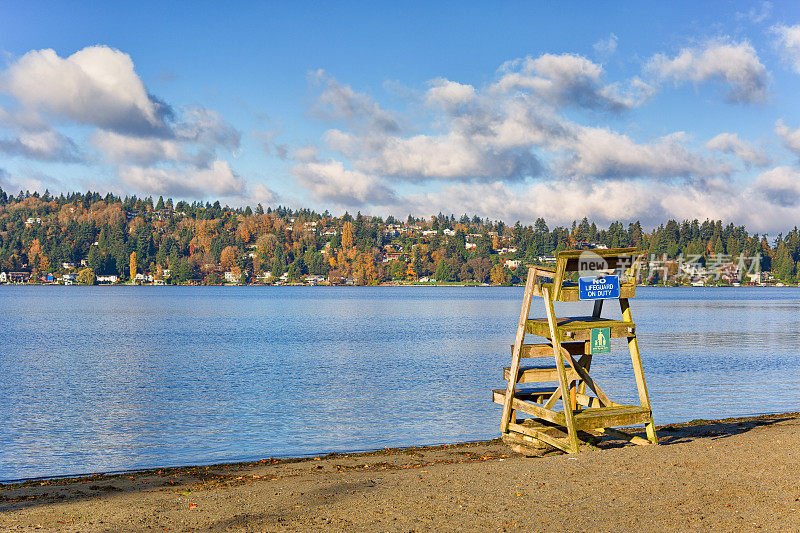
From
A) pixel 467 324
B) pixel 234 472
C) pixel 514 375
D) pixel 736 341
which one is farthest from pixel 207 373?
pixel 467 324

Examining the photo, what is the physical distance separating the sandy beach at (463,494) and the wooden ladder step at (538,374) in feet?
5.30

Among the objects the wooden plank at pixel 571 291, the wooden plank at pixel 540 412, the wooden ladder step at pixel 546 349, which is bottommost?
the wooden plank at pixel 540 412

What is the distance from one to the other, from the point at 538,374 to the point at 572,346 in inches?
41.8

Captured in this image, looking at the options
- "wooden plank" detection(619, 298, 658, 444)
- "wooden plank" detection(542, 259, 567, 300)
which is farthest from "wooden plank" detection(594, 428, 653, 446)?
"wooden plank" detection(542, 259, 567, 300)

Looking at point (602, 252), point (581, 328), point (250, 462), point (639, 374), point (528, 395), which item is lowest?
point (250, 462)

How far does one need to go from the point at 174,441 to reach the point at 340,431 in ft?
16.7

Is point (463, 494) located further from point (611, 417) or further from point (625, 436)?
point (625, 436)

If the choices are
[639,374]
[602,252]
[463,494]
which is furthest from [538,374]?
[463,494]

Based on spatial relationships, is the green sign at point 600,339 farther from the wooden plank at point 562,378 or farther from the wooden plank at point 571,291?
the wooden plank at point 562,378

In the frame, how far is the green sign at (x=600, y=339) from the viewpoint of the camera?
49.2 feet

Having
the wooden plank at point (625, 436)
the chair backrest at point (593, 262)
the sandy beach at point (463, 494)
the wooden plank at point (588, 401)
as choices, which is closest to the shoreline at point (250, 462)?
the sandy beach at point (463, 494)

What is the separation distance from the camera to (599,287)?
15.0m

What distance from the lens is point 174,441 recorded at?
71.6 feet

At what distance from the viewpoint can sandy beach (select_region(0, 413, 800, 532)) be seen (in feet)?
33.2
